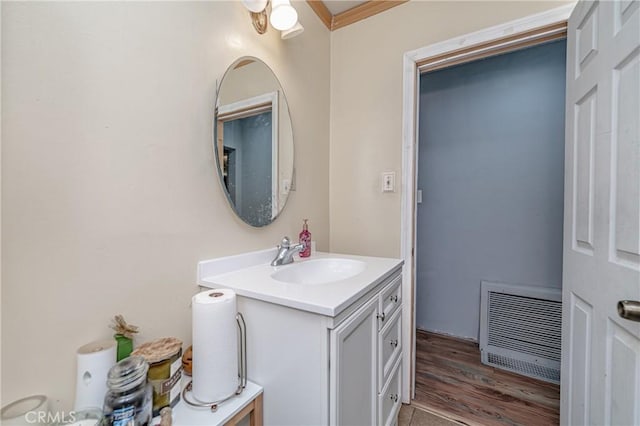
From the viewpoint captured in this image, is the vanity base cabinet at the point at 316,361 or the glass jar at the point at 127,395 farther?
the vanity base cabinet at the point at 316,361

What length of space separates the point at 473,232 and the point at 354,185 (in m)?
1.18

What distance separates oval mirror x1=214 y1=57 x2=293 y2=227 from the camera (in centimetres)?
104

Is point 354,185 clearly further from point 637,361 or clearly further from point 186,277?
point 637,361

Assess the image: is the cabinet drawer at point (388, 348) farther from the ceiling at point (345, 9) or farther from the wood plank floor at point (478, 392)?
the ceiling at point (345, 9)

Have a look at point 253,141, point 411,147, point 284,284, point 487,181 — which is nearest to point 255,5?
point 253,141

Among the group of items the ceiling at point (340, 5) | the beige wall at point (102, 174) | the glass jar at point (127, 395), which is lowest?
the glass jar at point (127, 395)

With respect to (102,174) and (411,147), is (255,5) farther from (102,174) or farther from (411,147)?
(411,147)

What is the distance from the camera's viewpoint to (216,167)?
3.32 ft

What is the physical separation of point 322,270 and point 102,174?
0.95 metres

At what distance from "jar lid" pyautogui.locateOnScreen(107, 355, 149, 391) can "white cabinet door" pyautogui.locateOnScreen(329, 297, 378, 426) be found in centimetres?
47

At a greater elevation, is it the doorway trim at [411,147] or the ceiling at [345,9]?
the ceiling at [345,9]

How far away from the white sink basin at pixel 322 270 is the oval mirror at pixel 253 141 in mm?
274

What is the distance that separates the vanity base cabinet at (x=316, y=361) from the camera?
27.7 inches

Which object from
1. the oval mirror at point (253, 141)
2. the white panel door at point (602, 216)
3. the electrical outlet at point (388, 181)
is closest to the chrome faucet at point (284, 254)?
the oval mirror at point (253, 141)
